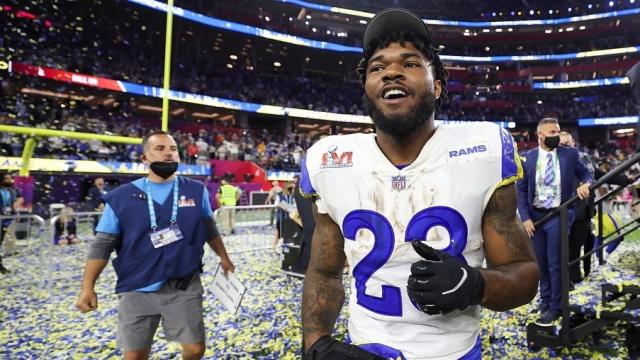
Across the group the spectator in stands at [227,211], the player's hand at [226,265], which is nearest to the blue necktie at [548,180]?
the player's hand at [226,265]

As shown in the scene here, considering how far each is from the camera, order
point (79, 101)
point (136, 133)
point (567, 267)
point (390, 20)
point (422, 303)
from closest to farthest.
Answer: point (422, 303) → point (390, 20) → point (567, 267) → point (136, 133) → point (79, 101)

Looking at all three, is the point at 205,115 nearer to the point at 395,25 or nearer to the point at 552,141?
the point at 552,141

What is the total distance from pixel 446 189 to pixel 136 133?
26.6m

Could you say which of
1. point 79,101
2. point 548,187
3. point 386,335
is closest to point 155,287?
point 386,335

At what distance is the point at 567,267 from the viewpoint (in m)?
3.81

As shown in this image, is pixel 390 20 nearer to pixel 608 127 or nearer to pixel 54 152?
pixel 54 152

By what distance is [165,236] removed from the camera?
3113 millimetres

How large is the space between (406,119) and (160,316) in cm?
265

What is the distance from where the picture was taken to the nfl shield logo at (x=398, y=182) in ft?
4.77

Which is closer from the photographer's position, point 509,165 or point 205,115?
point 509,165

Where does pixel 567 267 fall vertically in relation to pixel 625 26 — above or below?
below

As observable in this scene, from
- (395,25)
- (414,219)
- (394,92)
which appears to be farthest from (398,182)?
(395,25)

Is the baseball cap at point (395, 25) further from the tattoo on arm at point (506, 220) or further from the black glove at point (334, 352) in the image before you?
the black glove at point (334, 352)

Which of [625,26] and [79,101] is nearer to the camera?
[79,101]
